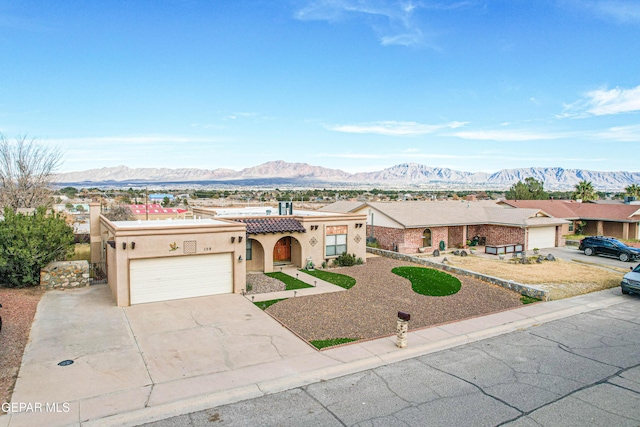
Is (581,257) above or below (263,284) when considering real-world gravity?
below

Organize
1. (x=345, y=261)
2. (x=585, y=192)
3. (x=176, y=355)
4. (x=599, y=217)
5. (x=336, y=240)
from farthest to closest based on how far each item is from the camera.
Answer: (x=585, y=192), (x=599, y=217), (x=336, y=240), (x=345, y=261), (x=176, y=355)

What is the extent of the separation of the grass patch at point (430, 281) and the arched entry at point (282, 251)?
655 centimetres

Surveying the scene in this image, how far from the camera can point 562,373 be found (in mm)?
11180

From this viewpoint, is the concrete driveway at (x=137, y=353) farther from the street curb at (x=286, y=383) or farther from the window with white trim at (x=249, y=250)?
the window with white trim at (x=249, y=250)

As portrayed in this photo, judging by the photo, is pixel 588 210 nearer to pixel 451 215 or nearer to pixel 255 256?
pixel 451 215

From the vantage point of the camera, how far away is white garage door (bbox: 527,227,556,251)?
3428cm

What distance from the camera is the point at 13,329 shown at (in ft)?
44.1

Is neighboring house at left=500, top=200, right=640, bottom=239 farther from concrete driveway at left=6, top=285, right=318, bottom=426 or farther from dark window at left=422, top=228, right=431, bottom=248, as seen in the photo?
concrete driveway at left=6, top=285, right=318, bottom=426

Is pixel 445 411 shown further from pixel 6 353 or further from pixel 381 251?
pixel 381 251

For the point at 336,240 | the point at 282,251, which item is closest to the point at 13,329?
the point at 282,251

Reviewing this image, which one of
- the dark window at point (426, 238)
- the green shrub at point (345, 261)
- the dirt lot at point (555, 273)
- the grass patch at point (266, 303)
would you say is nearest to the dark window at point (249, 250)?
the green shrub at point (345, 261)

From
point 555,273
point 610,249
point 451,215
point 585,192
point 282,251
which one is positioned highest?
point 585,192

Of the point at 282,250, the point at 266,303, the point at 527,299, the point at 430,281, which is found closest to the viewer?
the point at 266,303

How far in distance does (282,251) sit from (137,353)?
1444 centimetres
